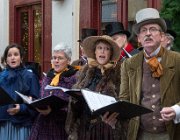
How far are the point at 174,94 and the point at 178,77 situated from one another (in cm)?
14

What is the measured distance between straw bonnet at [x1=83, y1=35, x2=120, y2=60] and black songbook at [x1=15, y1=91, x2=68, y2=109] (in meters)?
0.56

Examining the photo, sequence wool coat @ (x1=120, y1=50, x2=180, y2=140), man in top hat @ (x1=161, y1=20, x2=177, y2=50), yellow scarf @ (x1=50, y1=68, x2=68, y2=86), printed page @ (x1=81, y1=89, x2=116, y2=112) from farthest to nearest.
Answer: man in top hat @ (x1=161, y1=20, x2=177, y2=50) < yellow scarf @ (x1=50, y1=68, x2=68, y2=86) < wool coat @ (x1=120, y1=50, x2=180, y2=140) < printed page @ (x1=81, y1=89, x2=116, y2=112)

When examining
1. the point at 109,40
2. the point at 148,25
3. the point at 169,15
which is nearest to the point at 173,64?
the point at 148,25

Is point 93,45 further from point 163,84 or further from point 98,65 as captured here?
point 163,84

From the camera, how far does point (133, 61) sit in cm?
406

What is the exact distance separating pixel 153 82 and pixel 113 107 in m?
0.47

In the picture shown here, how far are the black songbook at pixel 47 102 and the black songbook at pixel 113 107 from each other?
1044 millimetres

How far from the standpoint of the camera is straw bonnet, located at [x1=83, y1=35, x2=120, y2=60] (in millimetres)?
4875

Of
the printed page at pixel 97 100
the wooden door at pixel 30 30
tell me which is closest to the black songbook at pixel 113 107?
the printed page at pixel 97 100

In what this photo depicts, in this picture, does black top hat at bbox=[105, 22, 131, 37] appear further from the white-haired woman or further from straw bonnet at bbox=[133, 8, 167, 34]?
straw bonnet at bbox=[133, 8, 167, 34]

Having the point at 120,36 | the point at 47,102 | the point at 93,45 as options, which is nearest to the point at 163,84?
the point at 93,45

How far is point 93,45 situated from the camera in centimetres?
Result: 502

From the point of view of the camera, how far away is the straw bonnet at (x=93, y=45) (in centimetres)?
488

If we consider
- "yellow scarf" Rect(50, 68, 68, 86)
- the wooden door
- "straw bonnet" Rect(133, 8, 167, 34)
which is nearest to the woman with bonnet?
"yellow scarf" Rect(50, 68, 68, 86)
